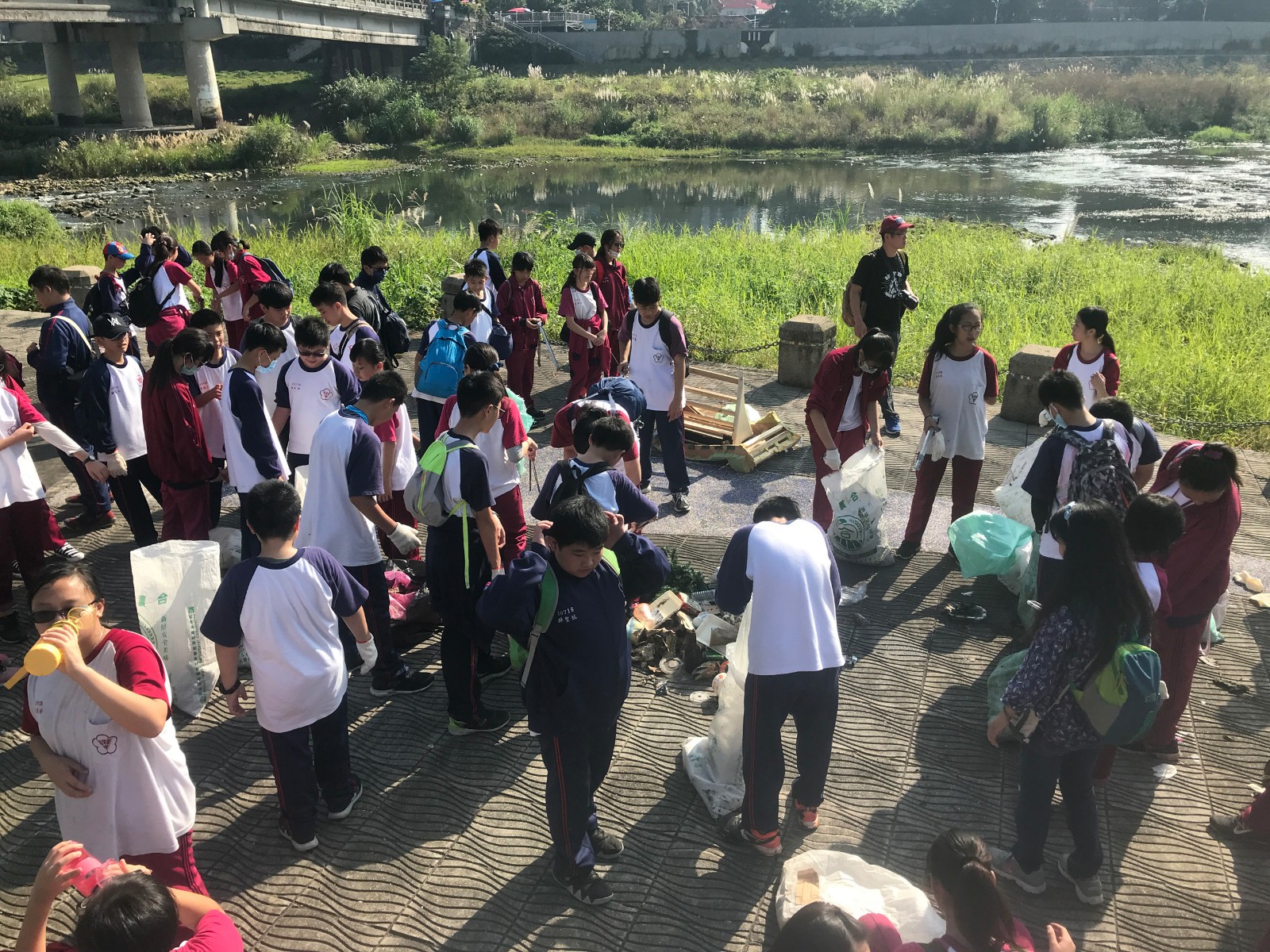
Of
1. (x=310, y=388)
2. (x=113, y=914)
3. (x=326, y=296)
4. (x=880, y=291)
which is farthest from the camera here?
(x=880, y=291)

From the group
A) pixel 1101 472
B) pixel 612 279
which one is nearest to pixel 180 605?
pixel 1101 472

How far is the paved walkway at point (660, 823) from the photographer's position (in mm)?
3311

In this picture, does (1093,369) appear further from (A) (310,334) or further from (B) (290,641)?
(B) (290,641)

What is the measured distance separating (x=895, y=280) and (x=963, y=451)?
212 centimetres

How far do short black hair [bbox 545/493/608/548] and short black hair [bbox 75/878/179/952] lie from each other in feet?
4.85

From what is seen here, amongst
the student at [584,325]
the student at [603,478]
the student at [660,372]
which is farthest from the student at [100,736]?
the student at [584,325]

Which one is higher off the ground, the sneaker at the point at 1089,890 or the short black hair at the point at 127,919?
the short black hair at the point at 127,919

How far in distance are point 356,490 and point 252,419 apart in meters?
1.02

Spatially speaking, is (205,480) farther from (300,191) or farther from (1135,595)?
(300,191)

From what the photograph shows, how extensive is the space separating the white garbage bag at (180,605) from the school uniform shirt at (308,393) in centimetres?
110

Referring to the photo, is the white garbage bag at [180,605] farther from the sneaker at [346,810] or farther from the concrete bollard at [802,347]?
the concrete bollard at [802,347]

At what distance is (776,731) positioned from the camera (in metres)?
3.42

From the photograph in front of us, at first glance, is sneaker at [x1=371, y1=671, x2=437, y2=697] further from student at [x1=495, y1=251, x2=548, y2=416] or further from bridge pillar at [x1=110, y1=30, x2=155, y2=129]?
bridge pillar at [x1=110, y1=30, x2=155, y2=129]

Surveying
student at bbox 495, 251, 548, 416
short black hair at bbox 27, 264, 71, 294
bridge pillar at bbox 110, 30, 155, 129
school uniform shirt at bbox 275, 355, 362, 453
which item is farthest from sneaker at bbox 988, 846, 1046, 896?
bridge pillar at bbox 110, 30, 155, 129
